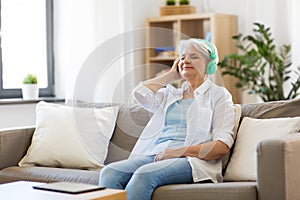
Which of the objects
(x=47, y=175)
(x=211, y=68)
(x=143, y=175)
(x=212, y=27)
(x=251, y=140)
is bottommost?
(x=47, y=175)

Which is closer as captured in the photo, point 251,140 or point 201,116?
point 201,116

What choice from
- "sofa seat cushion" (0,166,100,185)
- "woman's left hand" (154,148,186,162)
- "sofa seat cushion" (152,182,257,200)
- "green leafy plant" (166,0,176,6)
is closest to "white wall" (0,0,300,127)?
"green leafy plant" (166,0,176,6)

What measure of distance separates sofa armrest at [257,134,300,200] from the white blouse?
0.33 meters

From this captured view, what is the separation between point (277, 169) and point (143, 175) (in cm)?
58

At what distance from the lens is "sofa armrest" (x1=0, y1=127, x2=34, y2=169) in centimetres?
345

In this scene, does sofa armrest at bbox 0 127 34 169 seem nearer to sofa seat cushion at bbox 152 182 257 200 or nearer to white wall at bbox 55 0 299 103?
white wall at bbox 55 0 299 103

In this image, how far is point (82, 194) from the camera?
7.67 feet

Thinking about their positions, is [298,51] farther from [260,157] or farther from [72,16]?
[260,157]

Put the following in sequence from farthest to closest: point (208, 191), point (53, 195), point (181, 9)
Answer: point (181, 9)
point (208, 191)
point (53, 195)

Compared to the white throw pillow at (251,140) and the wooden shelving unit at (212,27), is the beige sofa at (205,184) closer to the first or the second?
the white throw pillow at (251,140)

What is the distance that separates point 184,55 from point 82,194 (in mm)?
864

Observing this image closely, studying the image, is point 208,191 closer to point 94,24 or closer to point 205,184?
point 205,184

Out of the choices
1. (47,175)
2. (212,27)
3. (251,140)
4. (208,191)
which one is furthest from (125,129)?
(212,27)

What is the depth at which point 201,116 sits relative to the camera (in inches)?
113
